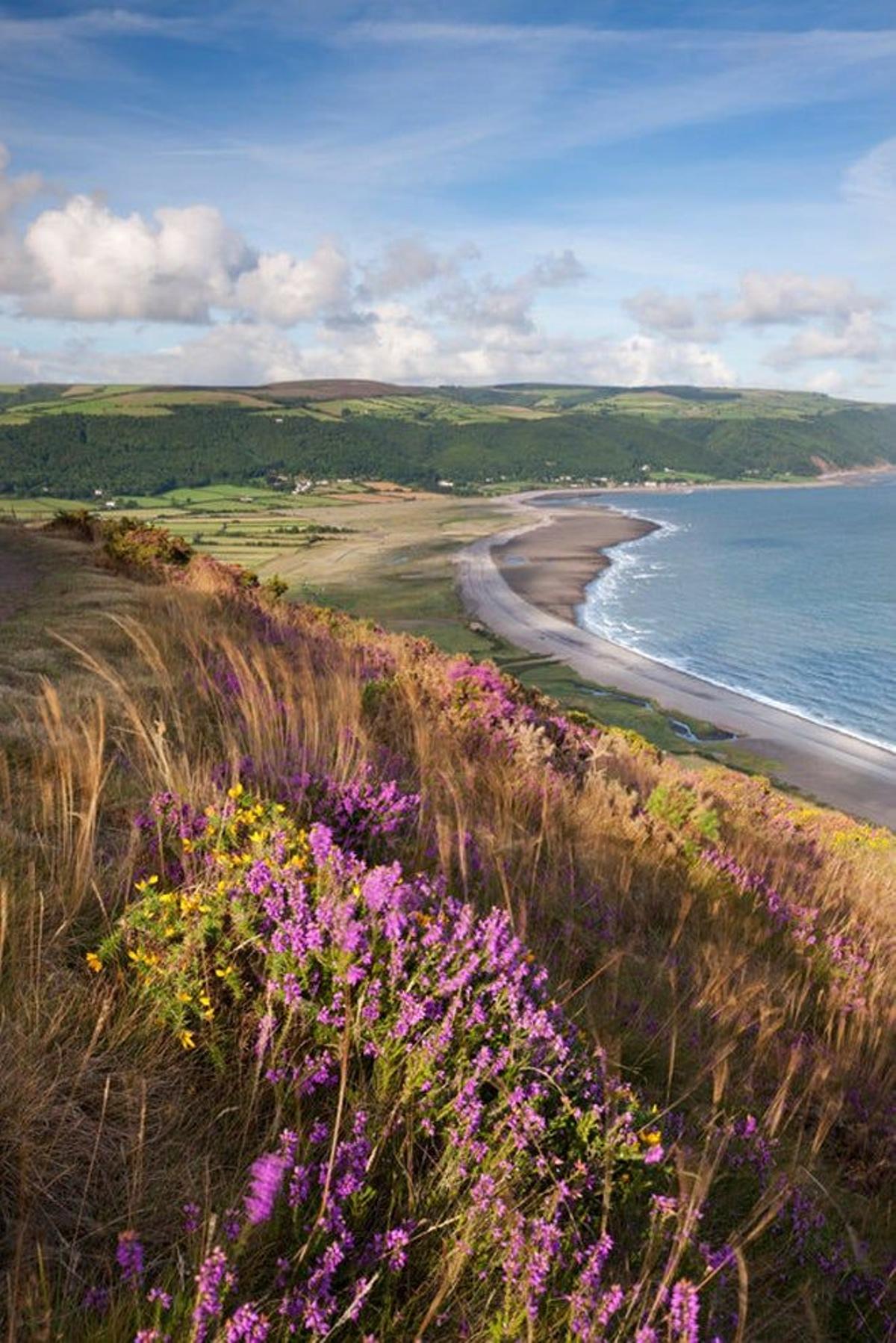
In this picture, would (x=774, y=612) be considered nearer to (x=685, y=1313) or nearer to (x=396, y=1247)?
(x=685, y=1313)

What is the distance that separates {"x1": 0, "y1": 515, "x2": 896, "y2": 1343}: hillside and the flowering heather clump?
0.6 inches

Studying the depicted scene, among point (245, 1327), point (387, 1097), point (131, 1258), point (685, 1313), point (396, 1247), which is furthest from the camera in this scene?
point (387, 1097)

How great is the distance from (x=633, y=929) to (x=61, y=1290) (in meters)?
3.33

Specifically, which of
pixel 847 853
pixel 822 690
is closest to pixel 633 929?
pixel 847 853

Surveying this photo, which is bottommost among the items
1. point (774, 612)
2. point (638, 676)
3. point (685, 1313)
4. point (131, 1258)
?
point (638, 676)

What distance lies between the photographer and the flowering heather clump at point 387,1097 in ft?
5.88

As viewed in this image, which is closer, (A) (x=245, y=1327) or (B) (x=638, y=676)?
(A) (x=245, y=1327)

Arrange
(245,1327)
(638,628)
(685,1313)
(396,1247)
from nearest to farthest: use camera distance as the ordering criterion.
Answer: (245,1327) → (685,1313) → (396,1247) → (638,628)

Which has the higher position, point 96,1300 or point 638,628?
point 96,1300

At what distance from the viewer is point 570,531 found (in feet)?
430

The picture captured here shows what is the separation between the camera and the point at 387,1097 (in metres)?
2.30

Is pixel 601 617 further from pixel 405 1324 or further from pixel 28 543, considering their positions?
pixel 405 1324

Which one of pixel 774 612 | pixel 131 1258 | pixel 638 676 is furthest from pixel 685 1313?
pixel 774 612

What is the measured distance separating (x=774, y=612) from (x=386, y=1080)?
76838 mm
